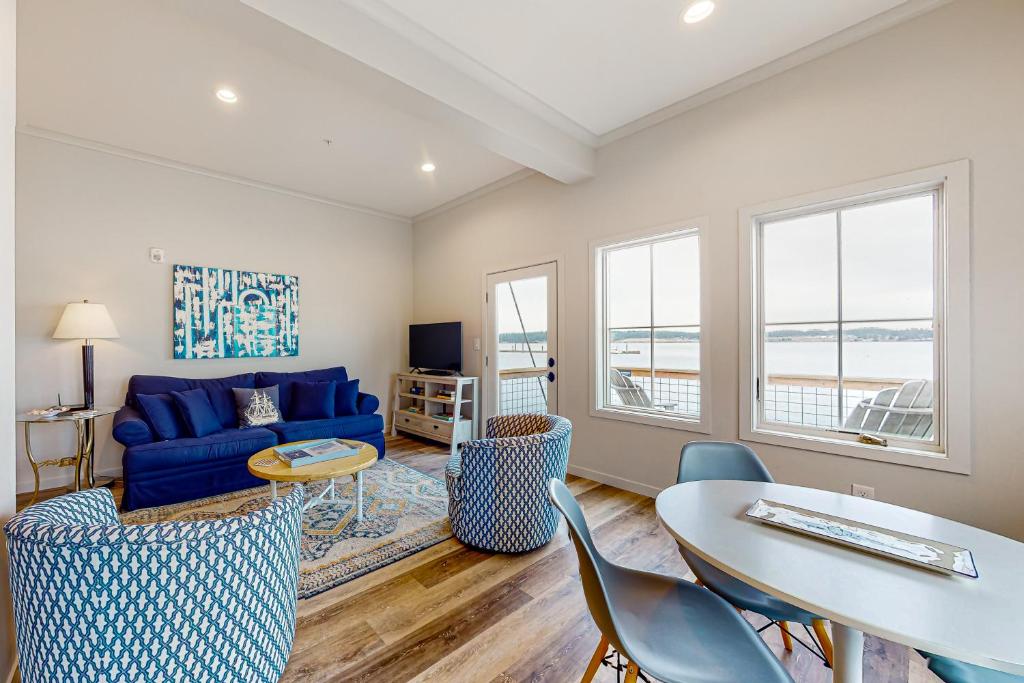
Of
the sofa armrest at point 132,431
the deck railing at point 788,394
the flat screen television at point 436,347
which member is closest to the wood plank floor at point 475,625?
the deck railing at point 788,394

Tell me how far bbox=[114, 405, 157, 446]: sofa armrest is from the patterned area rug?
0.51m

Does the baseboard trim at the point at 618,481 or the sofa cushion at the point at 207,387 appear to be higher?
the sofa cushion at the point at 207,387

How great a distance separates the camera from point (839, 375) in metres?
2.45

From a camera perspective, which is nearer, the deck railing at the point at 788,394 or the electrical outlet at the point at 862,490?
the electrical outlet at the point at 862,490

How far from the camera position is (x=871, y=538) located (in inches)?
44.1

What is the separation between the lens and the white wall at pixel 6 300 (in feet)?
4.23

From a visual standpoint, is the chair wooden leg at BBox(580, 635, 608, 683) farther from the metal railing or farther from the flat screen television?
the flat screen television

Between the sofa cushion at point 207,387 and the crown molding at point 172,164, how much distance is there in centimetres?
195

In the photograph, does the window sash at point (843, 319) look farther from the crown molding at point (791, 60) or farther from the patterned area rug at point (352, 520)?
the patterned area rug at point (352, 520)

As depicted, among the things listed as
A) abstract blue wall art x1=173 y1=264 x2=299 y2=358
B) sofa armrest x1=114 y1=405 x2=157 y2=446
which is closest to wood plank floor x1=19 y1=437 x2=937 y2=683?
sofa armrest x1=114 y1=405 x2=157 y2=446

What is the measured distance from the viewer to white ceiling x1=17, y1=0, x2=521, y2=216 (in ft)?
7.22

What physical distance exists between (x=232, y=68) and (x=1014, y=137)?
4119 millimetres

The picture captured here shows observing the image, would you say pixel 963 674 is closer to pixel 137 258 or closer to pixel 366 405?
pixel 366 405

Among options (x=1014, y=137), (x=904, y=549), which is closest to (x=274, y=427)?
(x=904, y=549)
